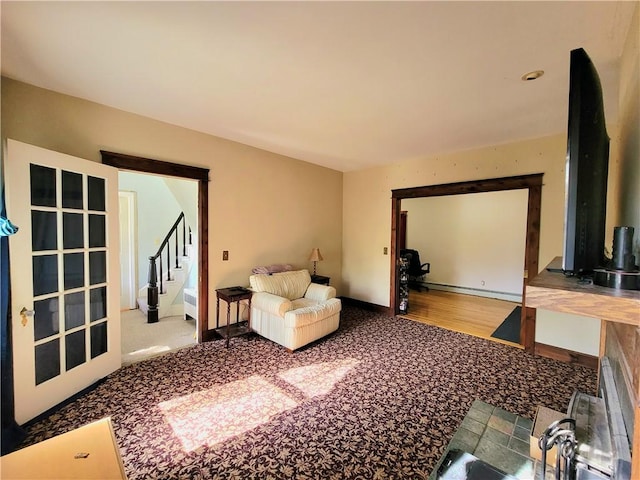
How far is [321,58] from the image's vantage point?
185cm

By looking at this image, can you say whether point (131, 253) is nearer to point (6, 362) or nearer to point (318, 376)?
point (6, 362)

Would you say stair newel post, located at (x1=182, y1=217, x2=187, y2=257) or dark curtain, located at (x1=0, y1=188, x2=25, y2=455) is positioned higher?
stair newel post, located at (x1=182, y1=217, x2=187, y2=257)

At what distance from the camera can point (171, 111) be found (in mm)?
2789

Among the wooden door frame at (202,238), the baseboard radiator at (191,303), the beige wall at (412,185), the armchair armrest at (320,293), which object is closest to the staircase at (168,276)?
the baseboard radiator at (191,303)

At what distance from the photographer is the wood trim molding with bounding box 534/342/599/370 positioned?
3029mm

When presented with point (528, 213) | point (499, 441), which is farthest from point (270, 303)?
point (528, 213)

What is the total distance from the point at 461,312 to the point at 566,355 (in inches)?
74.7

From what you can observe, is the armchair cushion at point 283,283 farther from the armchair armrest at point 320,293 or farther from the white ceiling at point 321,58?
the white ceiling at point 321,58

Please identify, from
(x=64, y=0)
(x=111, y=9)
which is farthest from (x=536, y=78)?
(x=64, y=0)

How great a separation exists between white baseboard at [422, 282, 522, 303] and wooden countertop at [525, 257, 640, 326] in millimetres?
5991

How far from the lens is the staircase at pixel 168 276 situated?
4.34 metres

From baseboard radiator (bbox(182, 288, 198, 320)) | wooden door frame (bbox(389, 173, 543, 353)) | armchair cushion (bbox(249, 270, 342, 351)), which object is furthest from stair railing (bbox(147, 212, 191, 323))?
wooden door frame (bbox(389, 173, 543, 353))

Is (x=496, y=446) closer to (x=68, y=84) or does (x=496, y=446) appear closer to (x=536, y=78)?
(x=536, y=78)

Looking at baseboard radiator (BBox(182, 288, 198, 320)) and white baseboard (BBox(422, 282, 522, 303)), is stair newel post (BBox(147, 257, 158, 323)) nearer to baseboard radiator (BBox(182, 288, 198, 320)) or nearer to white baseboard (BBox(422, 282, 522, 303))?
baseboard radiator (BBox(182, 288, 198, 320))
